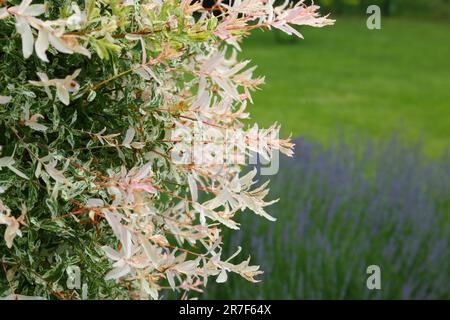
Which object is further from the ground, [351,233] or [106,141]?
[106,141]

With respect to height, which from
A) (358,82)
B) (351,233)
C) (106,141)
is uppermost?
(358,82)

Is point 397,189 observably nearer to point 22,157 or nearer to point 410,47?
point 22,157

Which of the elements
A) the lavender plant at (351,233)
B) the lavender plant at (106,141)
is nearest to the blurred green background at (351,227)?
the lavender plant at (351,233)

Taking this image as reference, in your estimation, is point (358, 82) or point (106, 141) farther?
point (358, 82)

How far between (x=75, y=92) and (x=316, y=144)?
4165 millimetres

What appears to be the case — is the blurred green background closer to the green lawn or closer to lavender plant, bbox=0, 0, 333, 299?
the green lawn

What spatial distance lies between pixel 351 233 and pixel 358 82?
900cm

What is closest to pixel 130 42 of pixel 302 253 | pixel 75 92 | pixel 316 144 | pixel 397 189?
pixel 75 92

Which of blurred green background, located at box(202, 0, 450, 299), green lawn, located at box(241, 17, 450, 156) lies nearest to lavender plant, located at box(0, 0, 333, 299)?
blurred green background, located at box(202, 0, 450, 299)

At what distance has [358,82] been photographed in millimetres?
12867

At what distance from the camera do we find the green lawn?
1011 cm

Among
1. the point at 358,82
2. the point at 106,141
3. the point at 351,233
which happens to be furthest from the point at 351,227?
the point at 358,82

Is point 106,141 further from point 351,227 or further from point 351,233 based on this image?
point 351,227

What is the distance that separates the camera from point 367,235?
14.4 ft
